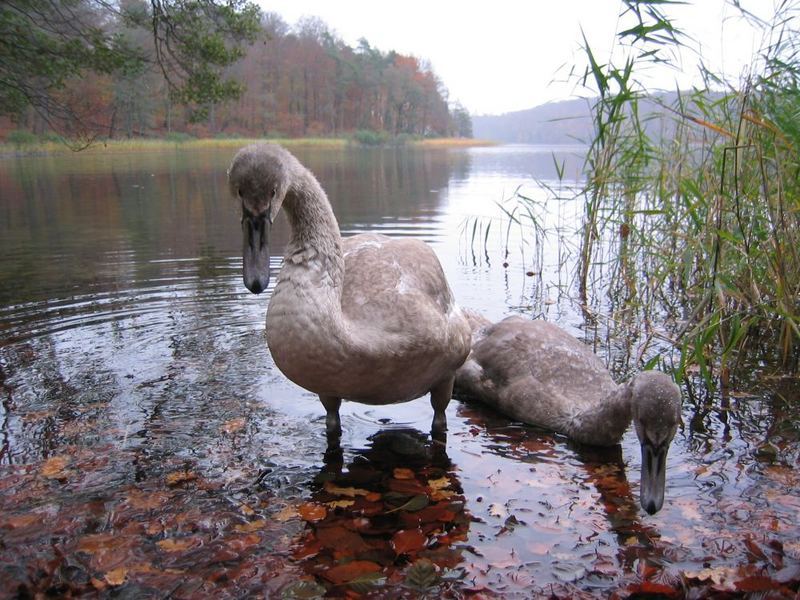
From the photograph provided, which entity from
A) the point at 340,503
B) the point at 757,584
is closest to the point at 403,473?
the point at 340,503

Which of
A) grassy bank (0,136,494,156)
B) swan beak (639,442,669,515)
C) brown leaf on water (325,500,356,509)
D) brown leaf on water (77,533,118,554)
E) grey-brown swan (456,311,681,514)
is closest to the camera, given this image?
brown leaf on water (77,533,118,554)

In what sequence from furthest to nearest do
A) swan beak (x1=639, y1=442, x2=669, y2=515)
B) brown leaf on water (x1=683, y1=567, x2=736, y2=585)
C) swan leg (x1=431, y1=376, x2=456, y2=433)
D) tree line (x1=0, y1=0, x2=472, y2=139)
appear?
tree line (x1=0, y1=0, x2=472, y2=139) → swan leg (x1=431, y1=376, x2=456, y2=433) → swan beak (x1=639, y1=442, x2=669, y2=515) → brown leaf on water (x1=683, y1=567, x2=736, y2=585)

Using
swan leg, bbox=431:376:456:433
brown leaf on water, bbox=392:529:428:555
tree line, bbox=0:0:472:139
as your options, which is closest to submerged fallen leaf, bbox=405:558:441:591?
brown leaf on water, bbox=392:529:428:555

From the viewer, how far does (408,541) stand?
364 centimetres

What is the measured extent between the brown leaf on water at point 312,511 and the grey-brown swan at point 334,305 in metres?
0.64

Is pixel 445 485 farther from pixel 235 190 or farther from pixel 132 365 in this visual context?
pixel 132 365

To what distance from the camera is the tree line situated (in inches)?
525

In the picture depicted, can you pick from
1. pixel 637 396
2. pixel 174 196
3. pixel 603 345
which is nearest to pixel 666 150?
pixel 603 345

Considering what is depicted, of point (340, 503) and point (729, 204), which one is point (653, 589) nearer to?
point (340, 503)

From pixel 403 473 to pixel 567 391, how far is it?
1.64 metres

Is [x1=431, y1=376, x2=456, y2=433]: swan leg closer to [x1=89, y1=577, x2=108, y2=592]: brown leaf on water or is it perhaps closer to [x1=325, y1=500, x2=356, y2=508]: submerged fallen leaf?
[x1=325, y1=500, x2=356, y2=508]: submerged fallen leaf

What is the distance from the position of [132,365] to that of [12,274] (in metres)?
4.65

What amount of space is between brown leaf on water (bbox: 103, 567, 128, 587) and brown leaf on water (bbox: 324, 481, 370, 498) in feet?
4.00

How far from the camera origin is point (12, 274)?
967 cm
